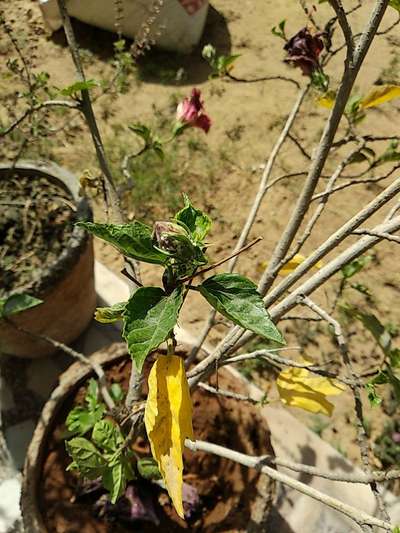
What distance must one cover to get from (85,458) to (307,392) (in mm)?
387

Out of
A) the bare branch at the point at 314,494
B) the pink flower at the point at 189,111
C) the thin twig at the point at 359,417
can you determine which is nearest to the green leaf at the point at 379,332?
the thin twig at the point at 359,417

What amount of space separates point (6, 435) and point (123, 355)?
51 cm

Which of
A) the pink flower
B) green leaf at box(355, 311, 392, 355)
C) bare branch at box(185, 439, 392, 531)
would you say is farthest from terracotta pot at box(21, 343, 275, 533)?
the pink flower

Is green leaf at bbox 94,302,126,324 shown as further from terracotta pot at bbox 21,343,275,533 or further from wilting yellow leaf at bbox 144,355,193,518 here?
terracotta pot at bbox 21,343,275,533

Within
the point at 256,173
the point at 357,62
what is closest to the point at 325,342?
the point at 256,173

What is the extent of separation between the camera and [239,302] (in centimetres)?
50

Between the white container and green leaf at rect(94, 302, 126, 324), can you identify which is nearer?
green leaf at rect(94, 302, 126, 324)

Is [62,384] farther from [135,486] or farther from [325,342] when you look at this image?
[325,342]

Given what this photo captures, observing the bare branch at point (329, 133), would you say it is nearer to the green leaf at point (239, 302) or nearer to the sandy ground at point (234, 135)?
the green leaf at point (239, 302)

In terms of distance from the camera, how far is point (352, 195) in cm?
210

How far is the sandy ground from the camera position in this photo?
5.99 ft

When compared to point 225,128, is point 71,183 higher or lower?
lower

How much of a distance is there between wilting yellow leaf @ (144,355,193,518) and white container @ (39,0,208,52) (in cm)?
218

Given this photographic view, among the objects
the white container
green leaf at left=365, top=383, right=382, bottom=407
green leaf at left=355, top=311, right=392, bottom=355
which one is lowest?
green leaf at left=365, top=383, right=382, bottom=407
